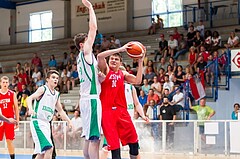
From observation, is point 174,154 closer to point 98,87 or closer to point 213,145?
point 213,145

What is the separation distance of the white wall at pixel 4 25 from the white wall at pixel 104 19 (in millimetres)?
5378

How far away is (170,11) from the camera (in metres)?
26.2

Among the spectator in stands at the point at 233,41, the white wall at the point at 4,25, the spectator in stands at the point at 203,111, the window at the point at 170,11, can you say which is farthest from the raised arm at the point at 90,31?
the white wall at the point at 4,25

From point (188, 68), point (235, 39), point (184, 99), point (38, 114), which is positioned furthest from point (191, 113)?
point (38, 114)

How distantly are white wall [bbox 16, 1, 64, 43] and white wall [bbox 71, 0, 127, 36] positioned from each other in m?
0.98

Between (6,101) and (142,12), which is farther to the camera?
(142,12)

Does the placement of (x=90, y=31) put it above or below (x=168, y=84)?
above

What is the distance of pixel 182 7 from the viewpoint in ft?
83.6

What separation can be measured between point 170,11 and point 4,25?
12727 millimetres

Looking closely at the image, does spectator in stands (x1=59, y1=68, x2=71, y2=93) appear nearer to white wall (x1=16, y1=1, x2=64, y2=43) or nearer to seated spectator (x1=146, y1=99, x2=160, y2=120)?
seated spectator (x1=146, y1=99, x2=160, y2=120)

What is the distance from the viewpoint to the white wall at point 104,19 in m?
28.5

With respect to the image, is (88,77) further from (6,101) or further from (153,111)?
(153,111)

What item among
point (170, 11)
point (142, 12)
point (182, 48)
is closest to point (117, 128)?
point (182, 48)

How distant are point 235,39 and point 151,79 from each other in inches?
134
